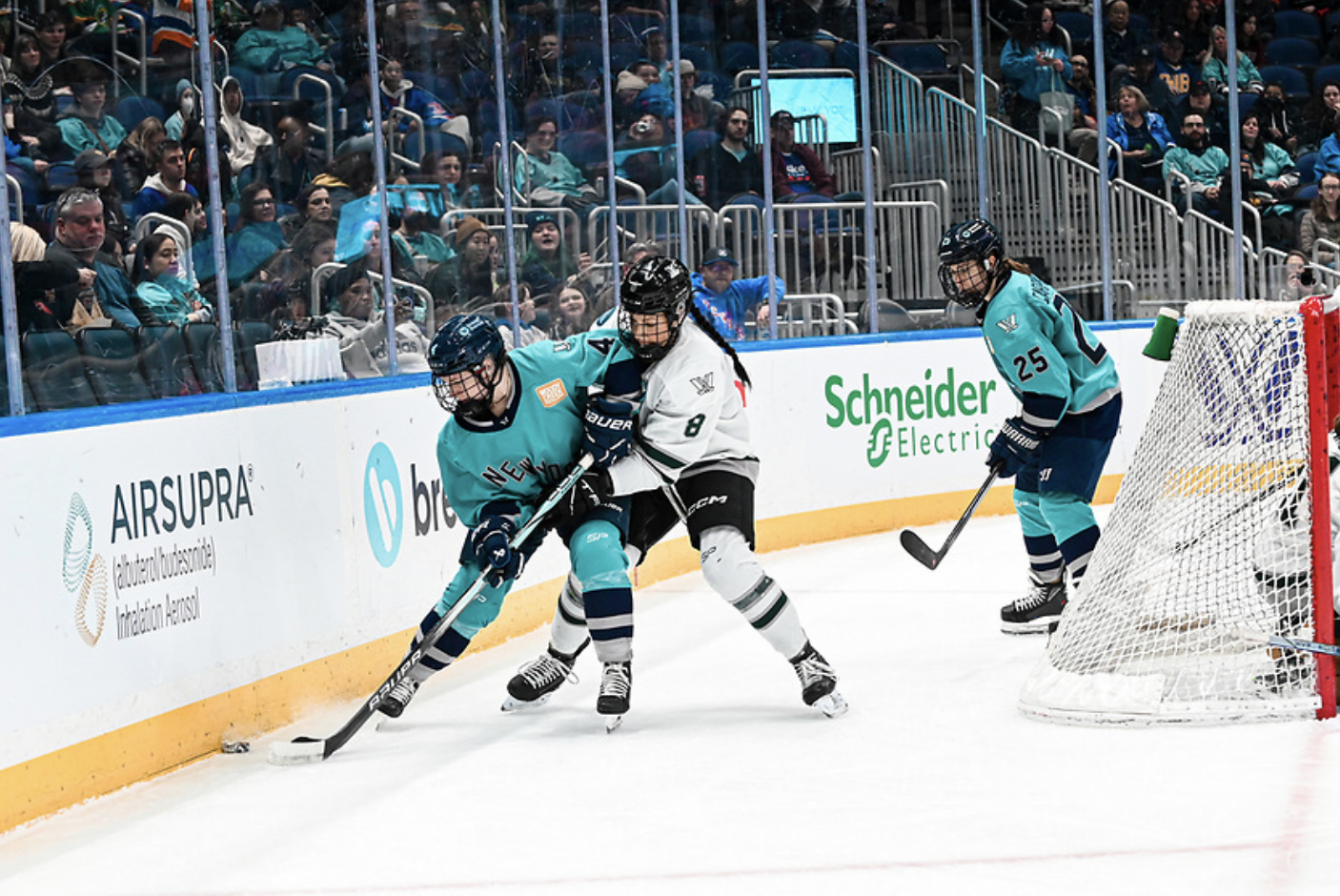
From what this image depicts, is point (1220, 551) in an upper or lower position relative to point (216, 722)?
upper

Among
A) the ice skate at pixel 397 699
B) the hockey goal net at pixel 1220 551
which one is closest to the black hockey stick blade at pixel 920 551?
the hockey goal net at pixel 1220 551

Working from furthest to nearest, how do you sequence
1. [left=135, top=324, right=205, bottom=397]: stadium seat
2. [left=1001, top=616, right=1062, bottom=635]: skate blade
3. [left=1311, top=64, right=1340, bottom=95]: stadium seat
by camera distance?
[left=1311, top=64, right=1340, bottom=95]: stadium seat
[left=1001, top=616, right=1062, bottom=635]: skate blade
[left=135, top=324, right=205, bottom=397]: stadium seat

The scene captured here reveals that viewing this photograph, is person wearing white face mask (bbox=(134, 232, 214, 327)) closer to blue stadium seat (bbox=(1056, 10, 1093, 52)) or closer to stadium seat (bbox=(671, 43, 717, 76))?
stadium seat (bbox=(671, 43, 717, 76))

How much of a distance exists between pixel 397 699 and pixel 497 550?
41 centimetres

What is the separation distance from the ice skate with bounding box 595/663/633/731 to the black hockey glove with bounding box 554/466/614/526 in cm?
33

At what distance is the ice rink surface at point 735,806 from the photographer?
2.54m

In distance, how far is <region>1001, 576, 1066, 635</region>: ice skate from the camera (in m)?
4.52

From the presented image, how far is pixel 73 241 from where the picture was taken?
158 inches

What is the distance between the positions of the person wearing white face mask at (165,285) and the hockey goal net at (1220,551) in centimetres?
218

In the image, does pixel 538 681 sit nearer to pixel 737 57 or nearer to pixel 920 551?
pixel 920 551

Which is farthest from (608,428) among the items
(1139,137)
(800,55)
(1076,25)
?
(1076,25)

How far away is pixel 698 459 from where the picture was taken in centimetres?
365

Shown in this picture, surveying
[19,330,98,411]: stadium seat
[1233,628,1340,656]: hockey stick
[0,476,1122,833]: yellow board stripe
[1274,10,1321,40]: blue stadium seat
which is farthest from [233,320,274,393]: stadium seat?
[1274,10,1321,40]: blue stadium seat

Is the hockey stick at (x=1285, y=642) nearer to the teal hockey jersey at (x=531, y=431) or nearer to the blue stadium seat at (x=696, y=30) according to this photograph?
the teal hockey jersey at (x=531, y=431)
